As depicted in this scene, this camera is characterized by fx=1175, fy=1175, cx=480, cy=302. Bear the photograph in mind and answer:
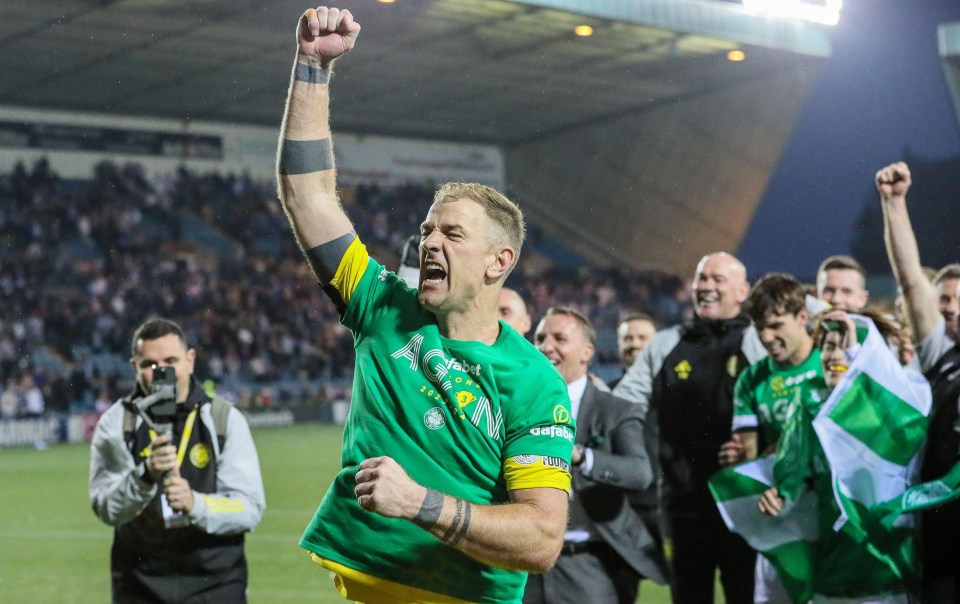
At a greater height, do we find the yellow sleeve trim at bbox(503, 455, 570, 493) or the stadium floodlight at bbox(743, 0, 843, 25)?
the stadium floodlight at bbox(743, 0, 843, 25)

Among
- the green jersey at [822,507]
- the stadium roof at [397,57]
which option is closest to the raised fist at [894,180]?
the green jersey at [822,507]

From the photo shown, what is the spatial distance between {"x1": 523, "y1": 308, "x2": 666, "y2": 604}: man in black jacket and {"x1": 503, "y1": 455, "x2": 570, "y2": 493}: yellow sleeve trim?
2332 millimetres

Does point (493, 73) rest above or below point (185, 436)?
above

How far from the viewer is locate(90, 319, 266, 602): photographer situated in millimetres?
4934

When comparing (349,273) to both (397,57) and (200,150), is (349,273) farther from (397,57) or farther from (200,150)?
(200,150)

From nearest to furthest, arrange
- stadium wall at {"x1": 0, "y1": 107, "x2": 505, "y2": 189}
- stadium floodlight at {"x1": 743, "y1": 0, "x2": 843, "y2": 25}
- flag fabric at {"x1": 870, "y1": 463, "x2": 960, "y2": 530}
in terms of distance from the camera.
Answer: flag fabric at {"x1": 870, "y1": 463, "x2": 960, "y2": 530}
stadium floodlight at {"x1": 743, "y1": 0, "x2": 843, "y2": 25}
stadium wall at {"x1": 0, "y1": 107, "x2": 505, "y2": 189}

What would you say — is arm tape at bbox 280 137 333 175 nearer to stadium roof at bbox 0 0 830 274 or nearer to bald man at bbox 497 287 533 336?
bald man at bbox 497 287 533 336

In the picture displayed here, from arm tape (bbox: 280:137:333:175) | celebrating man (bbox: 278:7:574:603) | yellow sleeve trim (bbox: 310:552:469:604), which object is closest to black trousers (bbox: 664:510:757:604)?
celebrating man (bbox: 278:7:574:603)

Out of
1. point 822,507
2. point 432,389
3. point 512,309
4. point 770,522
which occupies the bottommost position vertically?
point 770,522

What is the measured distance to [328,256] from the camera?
3.13 meters

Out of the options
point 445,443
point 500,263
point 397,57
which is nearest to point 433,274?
point 500,263

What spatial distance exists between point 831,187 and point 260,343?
1908 centimetres

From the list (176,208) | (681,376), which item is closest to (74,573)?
(681,376)

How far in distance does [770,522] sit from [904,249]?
4.57ft
